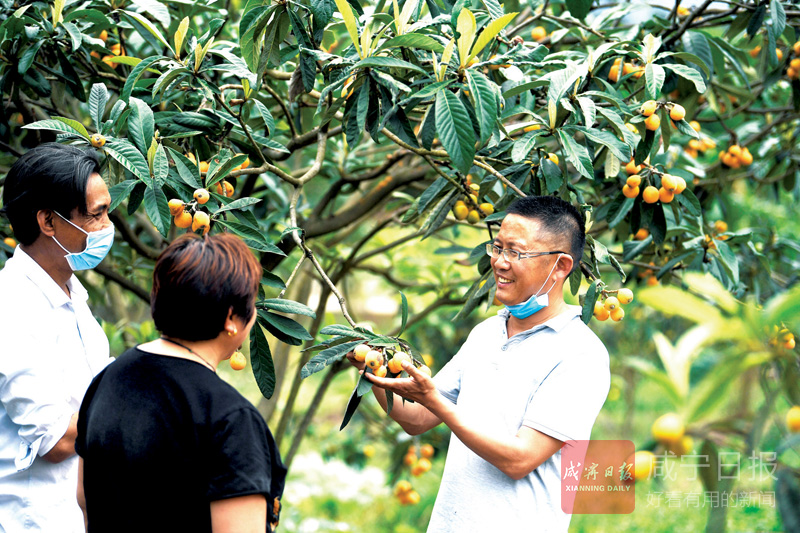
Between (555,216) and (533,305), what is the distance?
0.77 ft

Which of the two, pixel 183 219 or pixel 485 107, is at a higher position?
pixel 485 107

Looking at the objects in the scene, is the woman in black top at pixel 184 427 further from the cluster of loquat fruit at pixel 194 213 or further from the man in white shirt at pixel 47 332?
the cluster of loquat fruit at pixel 194 213

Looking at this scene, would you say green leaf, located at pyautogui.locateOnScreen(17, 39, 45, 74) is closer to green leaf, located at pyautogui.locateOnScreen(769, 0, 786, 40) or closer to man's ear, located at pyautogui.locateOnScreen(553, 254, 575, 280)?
man's ear, located at pyautogui.locateOnScreen(553, 254, 575, 280)

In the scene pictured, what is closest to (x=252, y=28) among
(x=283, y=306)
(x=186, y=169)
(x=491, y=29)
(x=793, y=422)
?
(x=186, y=169)

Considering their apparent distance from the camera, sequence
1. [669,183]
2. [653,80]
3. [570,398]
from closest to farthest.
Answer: [570,398], [653,80], [669,183]

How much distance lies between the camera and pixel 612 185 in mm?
2670

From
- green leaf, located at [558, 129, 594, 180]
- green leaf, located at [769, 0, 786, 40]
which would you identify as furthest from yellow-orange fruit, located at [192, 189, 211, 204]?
green leaf, located at [769, 0, 786, 40]

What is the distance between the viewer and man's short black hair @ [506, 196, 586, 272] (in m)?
1.75

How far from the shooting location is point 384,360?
5.26 ft

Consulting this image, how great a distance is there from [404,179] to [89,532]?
185 cm

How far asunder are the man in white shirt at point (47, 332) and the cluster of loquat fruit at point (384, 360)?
2.18 ft

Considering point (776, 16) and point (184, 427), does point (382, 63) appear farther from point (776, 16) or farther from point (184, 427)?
point (776, 16)

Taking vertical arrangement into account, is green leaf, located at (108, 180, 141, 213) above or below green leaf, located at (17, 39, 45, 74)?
below

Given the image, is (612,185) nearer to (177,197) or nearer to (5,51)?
(177,197)
